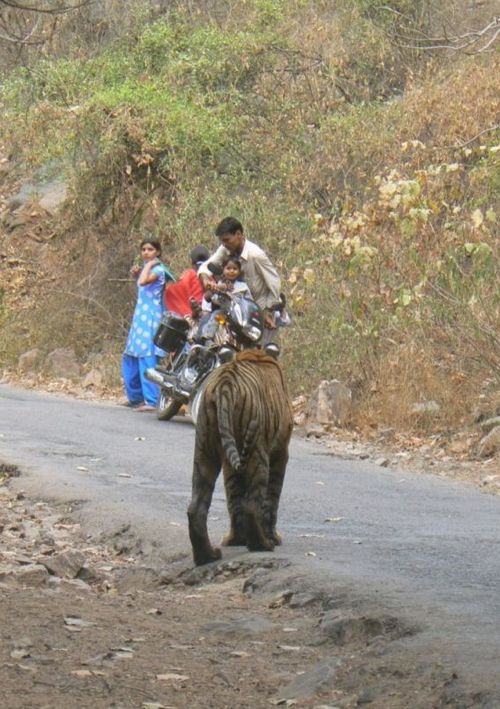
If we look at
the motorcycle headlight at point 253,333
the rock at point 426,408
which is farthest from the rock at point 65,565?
the rock at point 426,408

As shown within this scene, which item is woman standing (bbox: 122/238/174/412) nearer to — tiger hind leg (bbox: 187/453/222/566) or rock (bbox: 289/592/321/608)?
tiger hind leg (bbox: 187/453/222/566)

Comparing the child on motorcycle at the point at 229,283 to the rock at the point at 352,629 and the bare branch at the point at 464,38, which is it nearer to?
the bare branch at the point at 464,38

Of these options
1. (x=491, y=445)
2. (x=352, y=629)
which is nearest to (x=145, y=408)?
(x=491, y=445)

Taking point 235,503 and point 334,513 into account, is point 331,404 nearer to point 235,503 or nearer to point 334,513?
point 334,513

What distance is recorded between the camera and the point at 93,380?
22.4m

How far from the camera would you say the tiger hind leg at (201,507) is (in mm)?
8148

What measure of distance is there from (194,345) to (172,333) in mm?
1329

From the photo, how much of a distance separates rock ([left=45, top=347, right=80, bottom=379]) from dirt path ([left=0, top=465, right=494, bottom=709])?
1490 centimetres

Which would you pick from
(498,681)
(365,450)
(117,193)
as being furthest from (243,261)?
(117,193)

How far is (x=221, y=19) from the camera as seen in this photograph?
30906 mm

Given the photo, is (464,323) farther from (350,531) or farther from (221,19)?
(221,19)

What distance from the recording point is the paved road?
6.89 m

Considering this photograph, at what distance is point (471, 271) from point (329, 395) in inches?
79.7

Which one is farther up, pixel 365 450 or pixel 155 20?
pixel 155 20
